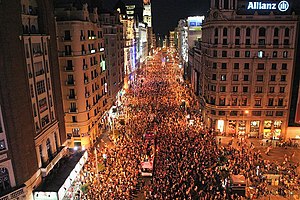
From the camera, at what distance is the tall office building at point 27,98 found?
2825cm

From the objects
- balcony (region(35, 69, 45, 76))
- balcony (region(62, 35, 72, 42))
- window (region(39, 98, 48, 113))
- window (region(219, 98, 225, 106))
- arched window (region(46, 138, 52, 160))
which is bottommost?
arched window (region(46, 138, 52, 160))

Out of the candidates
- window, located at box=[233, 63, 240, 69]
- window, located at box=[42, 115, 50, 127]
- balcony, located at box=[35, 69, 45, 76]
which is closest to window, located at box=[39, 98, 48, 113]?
window, located at box=[42, 115, 50, 127]

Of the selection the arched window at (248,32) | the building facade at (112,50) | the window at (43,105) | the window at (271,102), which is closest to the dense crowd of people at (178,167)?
the window at (271,102)

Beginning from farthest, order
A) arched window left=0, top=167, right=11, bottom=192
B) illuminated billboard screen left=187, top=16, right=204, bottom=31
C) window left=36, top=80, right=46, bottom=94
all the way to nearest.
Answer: illuminated billboard screen left=187, top=16, right=204, bottom=31
window left=36, top=80, right=46, bottom=94
arched window left=0, top=167, right=11, bottom=192

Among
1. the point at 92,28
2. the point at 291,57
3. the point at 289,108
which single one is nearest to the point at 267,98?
the point at 289,108

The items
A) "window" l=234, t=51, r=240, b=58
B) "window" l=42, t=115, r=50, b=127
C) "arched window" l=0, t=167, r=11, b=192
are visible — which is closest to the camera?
"arched window" l=0, t=167, r=11, b=192

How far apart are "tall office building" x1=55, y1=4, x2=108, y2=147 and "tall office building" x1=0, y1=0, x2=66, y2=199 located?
858 centimetres

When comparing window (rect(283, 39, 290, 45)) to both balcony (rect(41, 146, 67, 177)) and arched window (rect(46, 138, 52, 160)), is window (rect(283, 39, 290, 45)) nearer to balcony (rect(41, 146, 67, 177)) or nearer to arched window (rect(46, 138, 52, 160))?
balcony (rect(41, 146, 67, 177))

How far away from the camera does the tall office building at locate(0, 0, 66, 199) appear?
1112 inches

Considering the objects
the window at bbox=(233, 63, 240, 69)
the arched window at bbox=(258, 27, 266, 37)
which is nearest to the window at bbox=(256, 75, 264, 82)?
the window at bbox=(233, 63, 240, 69)

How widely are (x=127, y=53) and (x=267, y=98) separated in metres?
67.3

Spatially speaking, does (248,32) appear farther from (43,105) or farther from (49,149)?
(49,149)

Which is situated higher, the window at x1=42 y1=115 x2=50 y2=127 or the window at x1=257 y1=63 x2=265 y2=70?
the window at x1=257 y1=63 x2=265 y2=70

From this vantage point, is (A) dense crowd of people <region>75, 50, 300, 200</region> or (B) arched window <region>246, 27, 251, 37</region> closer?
(A) dense crowd of people <region>75, 50, 300, 200</region>
